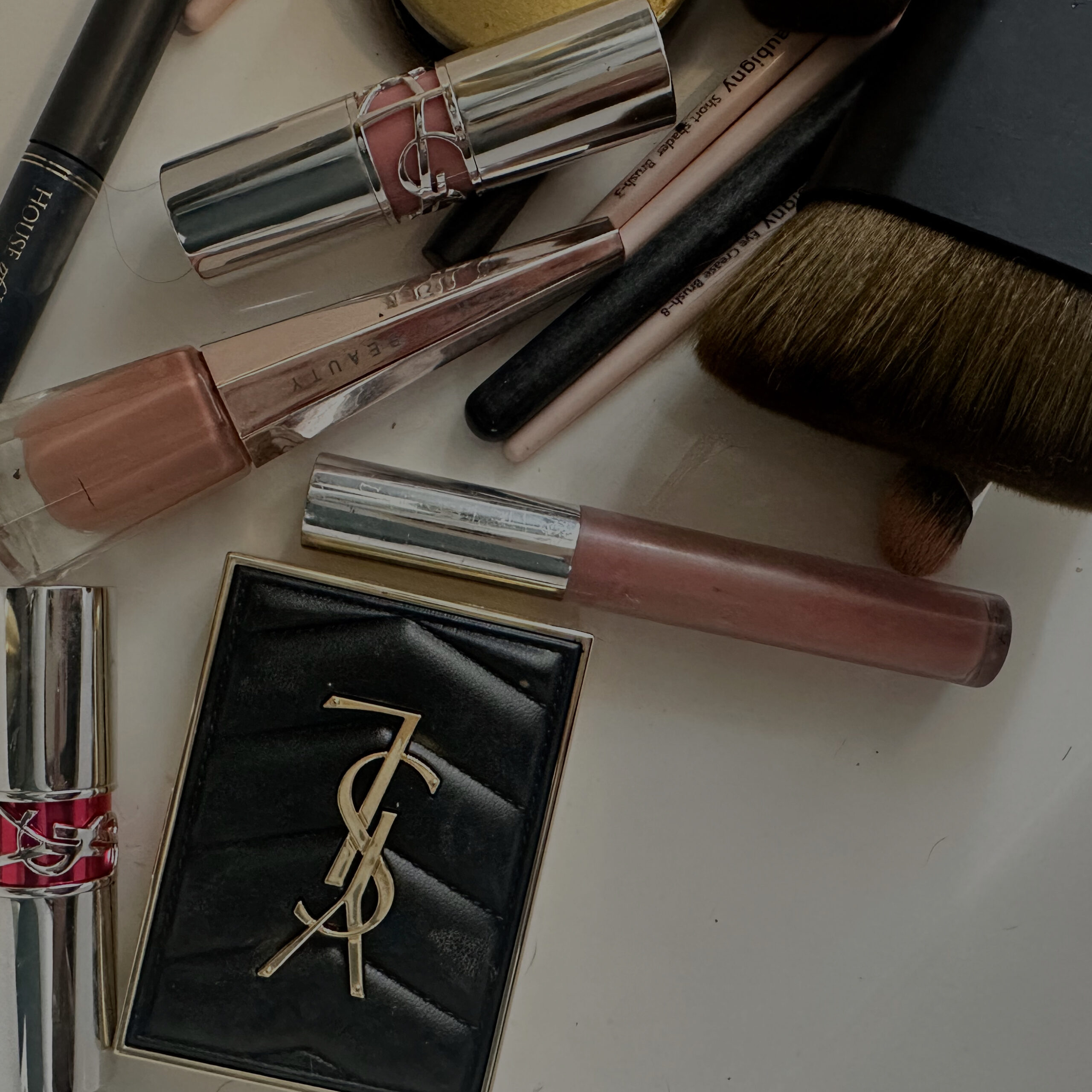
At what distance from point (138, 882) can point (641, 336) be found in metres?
0.44

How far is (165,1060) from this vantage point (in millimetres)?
533

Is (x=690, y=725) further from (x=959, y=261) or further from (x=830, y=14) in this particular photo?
(x=830, y=14)

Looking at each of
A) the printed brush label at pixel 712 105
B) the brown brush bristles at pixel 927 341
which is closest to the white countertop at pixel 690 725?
the printed brush label at pixel 712 105

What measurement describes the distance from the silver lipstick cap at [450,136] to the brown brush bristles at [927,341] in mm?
116

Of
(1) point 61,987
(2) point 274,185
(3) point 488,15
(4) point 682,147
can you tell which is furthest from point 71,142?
(1) point 61,987

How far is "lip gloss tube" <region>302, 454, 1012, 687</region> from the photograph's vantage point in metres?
0.53

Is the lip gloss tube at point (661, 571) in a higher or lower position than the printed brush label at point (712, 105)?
lower

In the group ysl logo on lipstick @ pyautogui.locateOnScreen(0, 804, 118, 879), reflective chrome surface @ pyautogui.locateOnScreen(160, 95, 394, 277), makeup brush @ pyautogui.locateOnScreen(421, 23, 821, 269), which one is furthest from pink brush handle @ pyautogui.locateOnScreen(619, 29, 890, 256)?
ysl logo on lipstick @ pyautogui.locateOnScreen(0, 804, 118, 879)

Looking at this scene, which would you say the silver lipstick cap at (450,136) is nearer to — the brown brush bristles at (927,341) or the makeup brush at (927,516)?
the brown brush bristles at (927,341)

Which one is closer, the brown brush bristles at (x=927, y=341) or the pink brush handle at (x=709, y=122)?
the brown brush bristles at (x=927, y=341)

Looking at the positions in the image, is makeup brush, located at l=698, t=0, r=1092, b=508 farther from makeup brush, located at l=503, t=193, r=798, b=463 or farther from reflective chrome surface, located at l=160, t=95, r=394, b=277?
reflective chrome surface, located at l=160, t=95, r=394, b=277

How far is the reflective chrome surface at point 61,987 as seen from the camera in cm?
51

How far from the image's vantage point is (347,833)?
53 centimetres

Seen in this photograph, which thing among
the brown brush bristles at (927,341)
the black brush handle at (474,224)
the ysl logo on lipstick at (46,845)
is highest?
the brown brush bristles at (927,341)
